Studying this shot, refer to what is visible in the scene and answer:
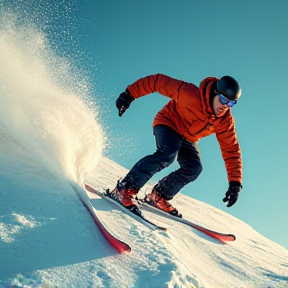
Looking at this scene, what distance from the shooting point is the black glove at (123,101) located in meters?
4.61

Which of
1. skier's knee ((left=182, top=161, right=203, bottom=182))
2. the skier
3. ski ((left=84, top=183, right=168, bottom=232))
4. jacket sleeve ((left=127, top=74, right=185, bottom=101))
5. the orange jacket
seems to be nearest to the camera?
ski ((left=84, top=183, right=168, bottom=232))

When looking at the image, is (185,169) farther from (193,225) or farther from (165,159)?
(193,225)

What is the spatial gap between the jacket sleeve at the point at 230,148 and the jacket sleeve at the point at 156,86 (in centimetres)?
73

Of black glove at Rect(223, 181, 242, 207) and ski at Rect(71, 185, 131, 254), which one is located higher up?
black glove at Rect(223, 181, 242, 207)

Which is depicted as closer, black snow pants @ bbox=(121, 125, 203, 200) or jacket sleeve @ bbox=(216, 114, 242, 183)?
black snow pants @ bbox=(121, 125, 203, 200)

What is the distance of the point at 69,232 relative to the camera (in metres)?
2.44

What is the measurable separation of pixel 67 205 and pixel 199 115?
213cm

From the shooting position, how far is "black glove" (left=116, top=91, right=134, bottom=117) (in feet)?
15.1

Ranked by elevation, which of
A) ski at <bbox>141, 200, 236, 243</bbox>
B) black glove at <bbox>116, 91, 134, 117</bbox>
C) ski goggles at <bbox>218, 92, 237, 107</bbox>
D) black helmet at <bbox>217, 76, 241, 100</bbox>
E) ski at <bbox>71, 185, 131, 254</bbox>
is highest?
black helmet at <bbox>217, 76, 241, 100</bbox>

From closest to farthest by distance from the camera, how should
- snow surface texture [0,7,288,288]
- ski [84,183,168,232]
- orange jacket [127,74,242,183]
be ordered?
1. snow surface texture [0,7,288,288]
2. ski [84,183,168,232]
3. orange jacket [127,74,242,183]

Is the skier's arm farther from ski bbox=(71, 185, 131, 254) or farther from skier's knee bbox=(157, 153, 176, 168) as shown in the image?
ski bbox=(71, 185, 131, 254)

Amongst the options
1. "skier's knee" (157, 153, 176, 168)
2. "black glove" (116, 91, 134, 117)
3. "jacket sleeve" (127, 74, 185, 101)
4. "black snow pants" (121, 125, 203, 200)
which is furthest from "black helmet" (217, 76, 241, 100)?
"black glove" (116, 91, 134, 117)

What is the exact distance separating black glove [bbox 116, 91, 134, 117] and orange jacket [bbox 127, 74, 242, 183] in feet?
0.56

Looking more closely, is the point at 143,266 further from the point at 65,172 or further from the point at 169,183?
the point at 169,183
